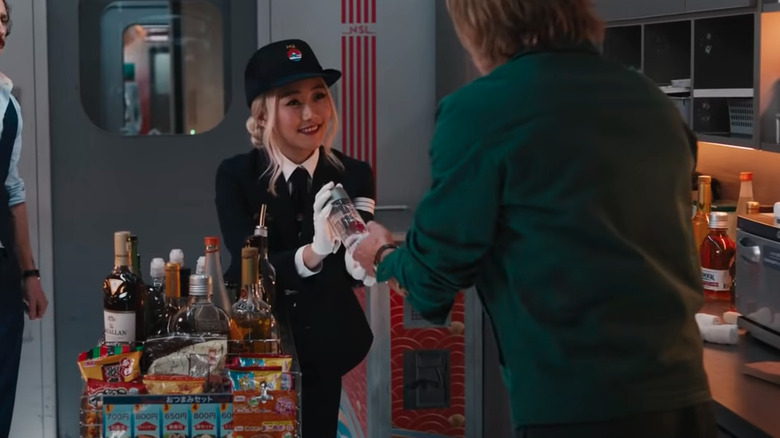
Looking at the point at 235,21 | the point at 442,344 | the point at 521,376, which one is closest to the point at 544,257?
the point at 521,376

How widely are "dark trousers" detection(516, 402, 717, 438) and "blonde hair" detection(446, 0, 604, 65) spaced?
1.93 feet

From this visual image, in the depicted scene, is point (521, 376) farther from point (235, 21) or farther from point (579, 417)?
point (235, 21)

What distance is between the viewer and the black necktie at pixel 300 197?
10.1 feet

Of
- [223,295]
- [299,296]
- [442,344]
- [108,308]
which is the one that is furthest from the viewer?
[442,344]

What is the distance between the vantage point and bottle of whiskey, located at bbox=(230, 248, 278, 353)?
2270mm

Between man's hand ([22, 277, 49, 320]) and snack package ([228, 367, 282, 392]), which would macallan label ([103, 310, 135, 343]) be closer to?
snack package ([228, 367, 282, 392])

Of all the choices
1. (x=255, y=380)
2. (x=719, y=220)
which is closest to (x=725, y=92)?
(x=719, y=220)

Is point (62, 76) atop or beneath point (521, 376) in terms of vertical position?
atop

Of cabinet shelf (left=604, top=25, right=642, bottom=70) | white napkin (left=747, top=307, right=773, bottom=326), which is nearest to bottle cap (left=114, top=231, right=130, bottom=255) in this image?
white napkin (left=747, top=307, right=773, bottom=326)

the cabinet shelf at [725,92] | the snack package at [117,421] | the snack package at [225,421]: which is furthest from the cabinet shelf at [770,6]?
the snack package at [117,421]

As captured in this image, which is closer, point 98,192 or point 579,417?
point 579,417

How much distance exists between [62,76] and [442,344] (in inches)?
64.3

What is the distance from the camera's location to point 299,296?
299 cm

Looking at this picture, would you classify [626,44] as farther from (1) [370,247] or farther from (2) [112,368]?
(2) [112,368]
